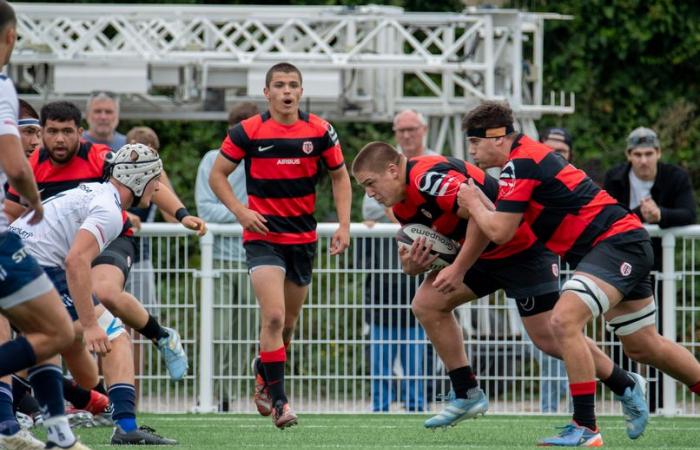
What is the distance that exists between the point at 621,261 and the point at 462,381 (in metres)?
1.39

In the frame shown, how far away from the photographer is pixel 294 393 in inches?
470

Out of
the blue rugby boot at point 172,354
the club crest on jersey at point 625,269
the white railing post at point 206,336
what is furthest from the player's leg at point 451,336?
the white railing post at point 206,336

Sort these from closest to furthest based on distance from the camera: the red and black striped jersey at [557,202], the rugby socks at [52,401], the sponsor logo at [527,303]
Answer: the rugby socks at [52,401] < the red and black striped jersey at [557,202] < the sponsor logo at [527,303]

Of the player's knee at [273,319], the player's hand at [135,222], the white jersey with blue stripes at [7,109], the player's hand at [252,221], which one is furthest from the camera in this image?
the player's hand at [135,222]

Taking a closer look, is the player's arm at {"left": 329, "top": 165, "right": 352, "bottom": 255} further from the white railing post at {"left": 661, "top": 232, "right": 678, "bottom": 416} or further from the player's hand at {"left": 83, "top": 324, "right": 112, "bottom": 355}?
the white railing post at {"left": 661, "top": 232, "right": 678, "bottom": 416}

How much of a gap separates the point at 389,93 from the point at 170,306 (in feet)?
17.8

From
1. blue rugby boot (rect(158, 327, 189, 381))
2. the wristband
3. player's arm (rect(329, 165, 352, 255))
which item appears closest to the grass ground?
blue rugby boot (rect(158, 327, 189, 381))

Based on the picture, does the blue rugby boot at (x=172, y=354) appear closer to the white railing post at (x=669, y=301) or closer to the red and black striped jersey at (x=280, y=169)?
the red and black striped jersey at (x=280, y=169)

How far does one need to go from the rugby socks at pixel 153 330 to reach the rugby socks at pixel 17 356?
240 cm

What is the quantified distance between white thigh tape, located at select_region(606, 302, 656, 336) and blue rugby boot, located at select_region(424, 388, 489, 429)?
38.3 inches

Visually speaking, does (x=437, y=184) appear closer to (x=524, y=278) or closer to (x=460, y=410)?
(x=524, y=278)

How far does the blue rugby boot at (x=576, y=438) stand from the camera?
8453 mm

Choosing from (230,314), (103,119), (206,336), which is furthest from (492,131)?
(103,119)

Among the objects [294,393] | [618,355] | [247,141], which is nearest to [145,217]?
[294,393]
